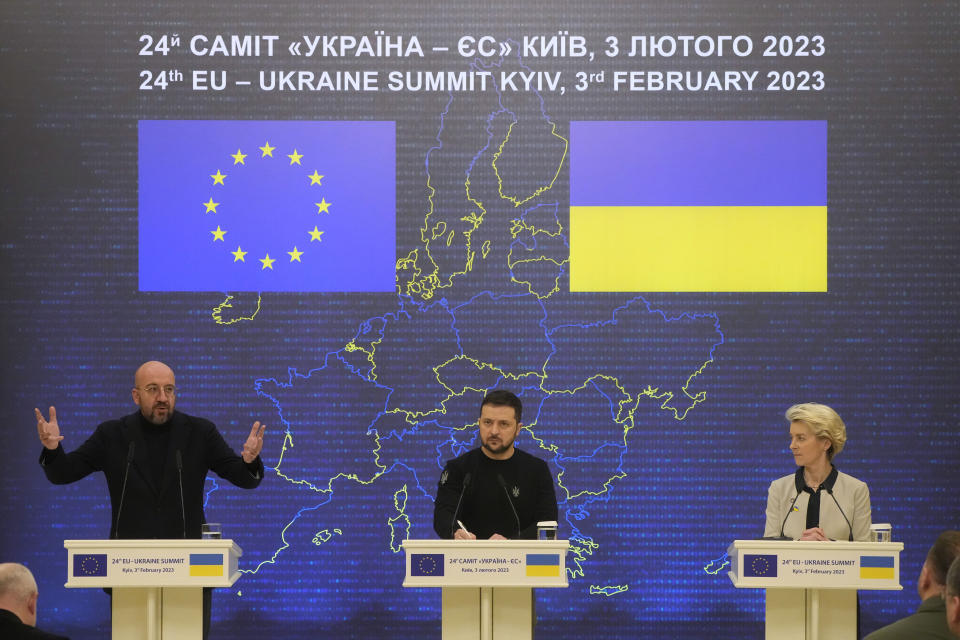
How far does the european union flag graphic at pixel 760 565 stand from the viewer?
3824 mm

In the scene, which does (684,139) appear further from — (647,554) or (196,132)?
(196,132)

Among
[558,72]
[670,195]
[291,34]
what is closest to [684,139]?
[670,195]

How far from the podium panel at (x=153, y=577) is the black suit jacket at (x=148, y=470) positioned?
657 millimetres

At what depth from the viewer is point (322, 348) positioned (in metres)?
5.82

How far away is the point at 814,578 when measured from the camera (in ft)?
12.5

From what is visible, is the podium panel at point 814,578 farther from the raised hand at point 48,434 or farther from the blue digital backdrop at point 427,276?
the raised hand at point 48,434

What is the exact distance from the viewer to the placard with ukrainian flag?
5801 mm

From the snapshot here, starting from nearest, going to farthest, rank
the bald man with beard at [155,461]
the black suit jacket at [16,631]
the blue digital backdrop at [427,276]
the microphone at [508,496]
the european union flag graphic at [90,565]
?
the black suit jacket at [16,631] → the european union flag graphic at [90,565] → the microphone at [508,496] → the bald man with beard at [155,461] → the blue digital backdrop at [427,276]

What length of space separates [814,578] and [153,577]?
2291mm

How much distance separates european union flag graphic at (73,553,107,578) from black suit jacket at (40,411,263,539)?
70cm

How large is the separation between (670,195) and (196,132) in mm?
2533

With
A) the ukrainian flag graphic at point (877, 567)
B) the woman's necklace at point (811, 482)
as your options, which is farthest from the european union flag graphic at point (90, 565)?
the woman's necklace at point (811, 482)

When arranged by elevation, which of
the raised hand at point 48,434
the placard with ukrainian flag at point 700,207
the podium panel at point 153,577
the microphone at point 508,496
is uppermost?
the placard with ukrainian flag at point 700,207

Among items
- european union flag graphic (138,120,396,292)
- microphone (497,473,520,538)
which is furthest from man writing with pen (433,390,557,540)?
european union flag graphic (138,120,396,292)
